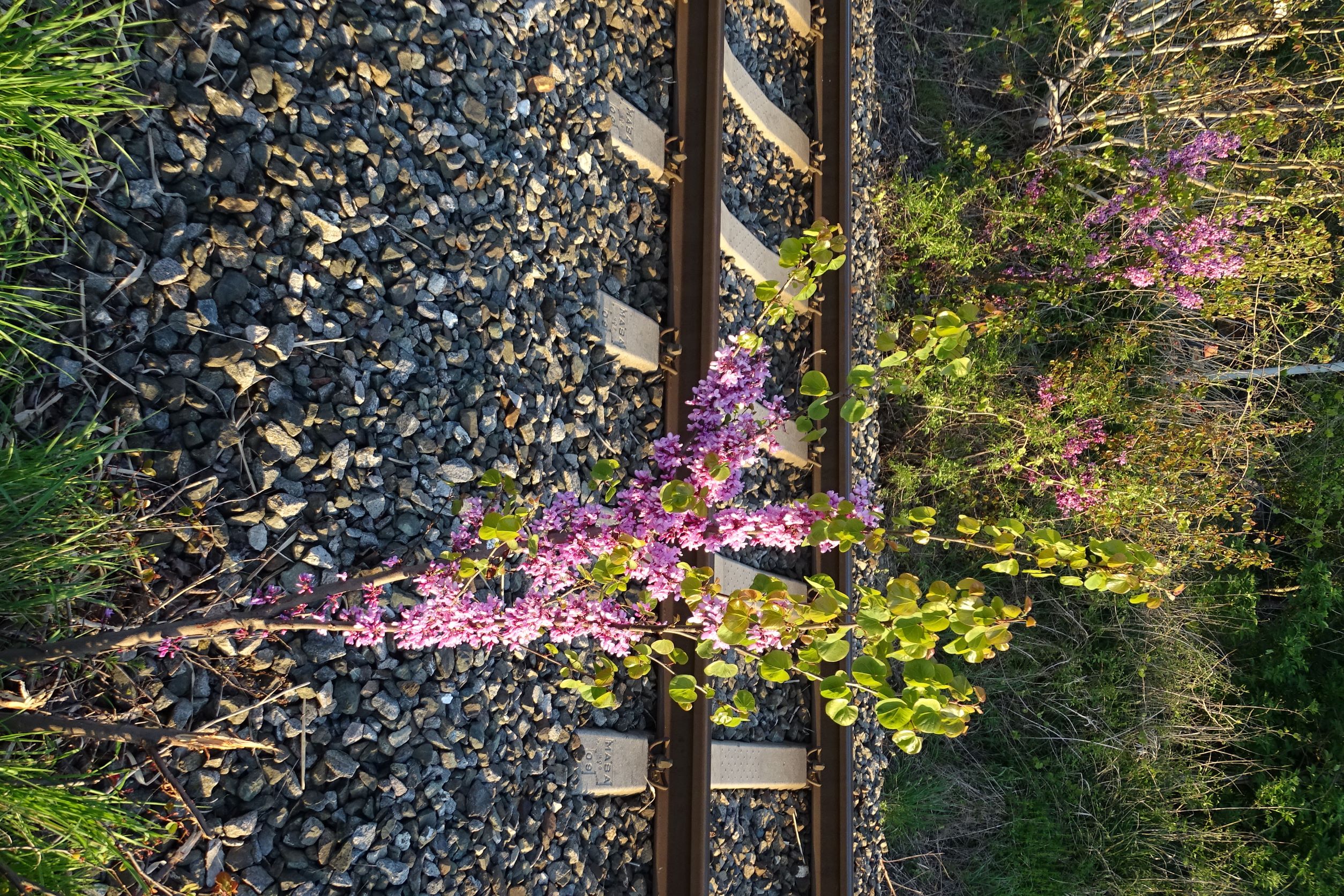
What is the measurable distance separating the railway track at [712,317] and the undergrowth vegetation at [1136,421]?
72 centimetres

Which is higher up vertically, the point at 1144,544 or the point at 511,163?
the point at 511,163

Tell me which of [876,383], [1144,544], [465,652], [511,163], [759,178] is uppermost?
[759,178]

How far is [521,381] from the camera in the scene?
11.2 ft

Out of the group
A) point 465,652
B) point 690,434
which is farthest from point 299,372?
point 690,434

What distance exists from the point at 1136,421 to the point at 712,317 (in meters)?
3.54

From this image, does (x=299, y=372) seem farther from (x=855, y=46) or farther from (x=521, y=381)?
(x=855, y=46)

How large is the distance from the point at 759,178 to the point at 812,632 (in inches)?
133

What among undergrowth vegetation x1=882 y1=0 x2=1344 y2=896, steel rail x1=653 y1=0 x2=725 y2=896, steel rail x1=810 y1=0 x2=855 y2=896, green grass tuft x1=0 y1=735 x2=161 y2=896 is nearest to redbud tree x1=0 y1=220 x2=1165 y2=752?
green grass tuft x1=0 y1=735 x2=161 y2=896

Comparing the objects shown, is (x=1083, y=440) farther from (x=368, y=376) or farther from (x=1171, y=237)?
(x=368, y=376)

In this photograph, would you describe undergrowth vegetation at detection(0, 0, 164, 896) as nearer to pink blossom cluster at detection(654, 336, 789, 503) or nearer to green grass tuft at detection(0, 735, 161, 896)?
green grass tuft at detection(0, 735, 161, 896)

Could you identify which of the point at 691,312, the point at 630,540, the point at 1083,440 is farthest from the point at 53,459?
the point at 1083,440

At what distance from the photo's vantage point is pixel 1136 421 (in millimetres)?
5699

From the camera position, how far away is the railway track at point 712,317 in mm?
3541

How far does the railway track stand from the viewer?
3.54 metres
